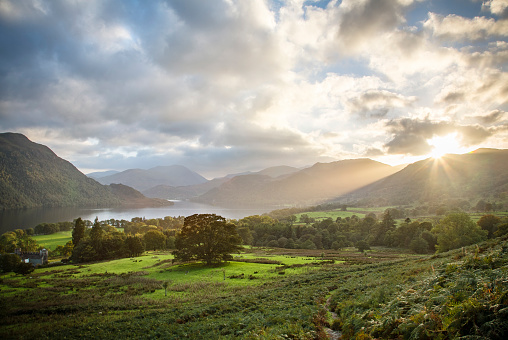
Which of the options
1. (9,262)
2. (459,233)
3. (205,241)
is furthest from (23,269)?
(459,233)

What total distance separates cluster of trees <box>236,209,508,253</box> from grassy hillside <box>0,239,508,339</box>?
41191 millimetres

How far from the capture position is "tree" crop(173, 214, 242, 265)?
44594 mm

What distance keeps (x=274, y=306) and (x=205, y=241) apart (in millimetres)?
30810

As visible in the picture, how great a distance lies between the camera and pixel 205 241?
45.4 metres

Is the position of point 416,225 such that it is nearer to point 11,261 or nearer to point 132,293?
point 132,293

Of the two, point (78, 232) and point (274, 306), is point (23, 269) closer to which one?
point (78, 232)

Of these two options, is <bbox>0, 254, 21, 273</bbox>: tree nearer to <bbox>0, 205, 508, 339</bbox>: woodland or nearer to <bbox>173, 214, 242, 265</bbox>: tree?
<bbox>0, 205, 508, 339</bbox>: woodland

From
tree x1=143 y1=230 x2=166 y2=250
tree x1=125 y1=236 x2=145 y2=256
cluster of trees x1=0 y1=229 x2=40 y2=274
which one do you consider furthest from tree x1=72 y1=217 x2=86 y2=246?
tree x1=125 y1=236 x2=145 y2=256

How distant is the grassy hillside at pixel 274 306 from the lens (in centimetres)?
721

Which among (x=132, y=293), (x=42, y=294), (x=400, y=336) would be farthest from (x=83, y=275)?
(x=400, y=336)

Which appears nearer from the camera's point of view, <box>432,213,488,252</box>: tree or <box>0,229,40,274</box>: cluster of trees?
<box>0,229,40,274</box>: cluster of trees

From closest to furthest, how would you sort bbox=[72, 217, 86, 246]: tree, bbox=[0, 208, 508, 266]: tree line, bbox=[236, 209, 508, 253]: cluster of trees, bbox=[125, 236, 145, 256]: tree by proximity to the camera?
bbox=[0, 208, 508, 266]: tree line
bbox=[236, 209, 508, 253]: cluster of trees
bbox=[125, 236, 145, 256]: tree
bbox=[72, 217, 86, 246]: tree

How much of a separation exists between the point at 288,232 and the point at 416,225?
155 feet

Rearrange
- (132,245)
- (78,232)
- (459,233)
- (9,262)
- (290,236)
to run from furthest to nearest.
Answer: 1. (290,236)
2. (78,232)
3. (132,245)
4. (459,233)
5. (9,262)
